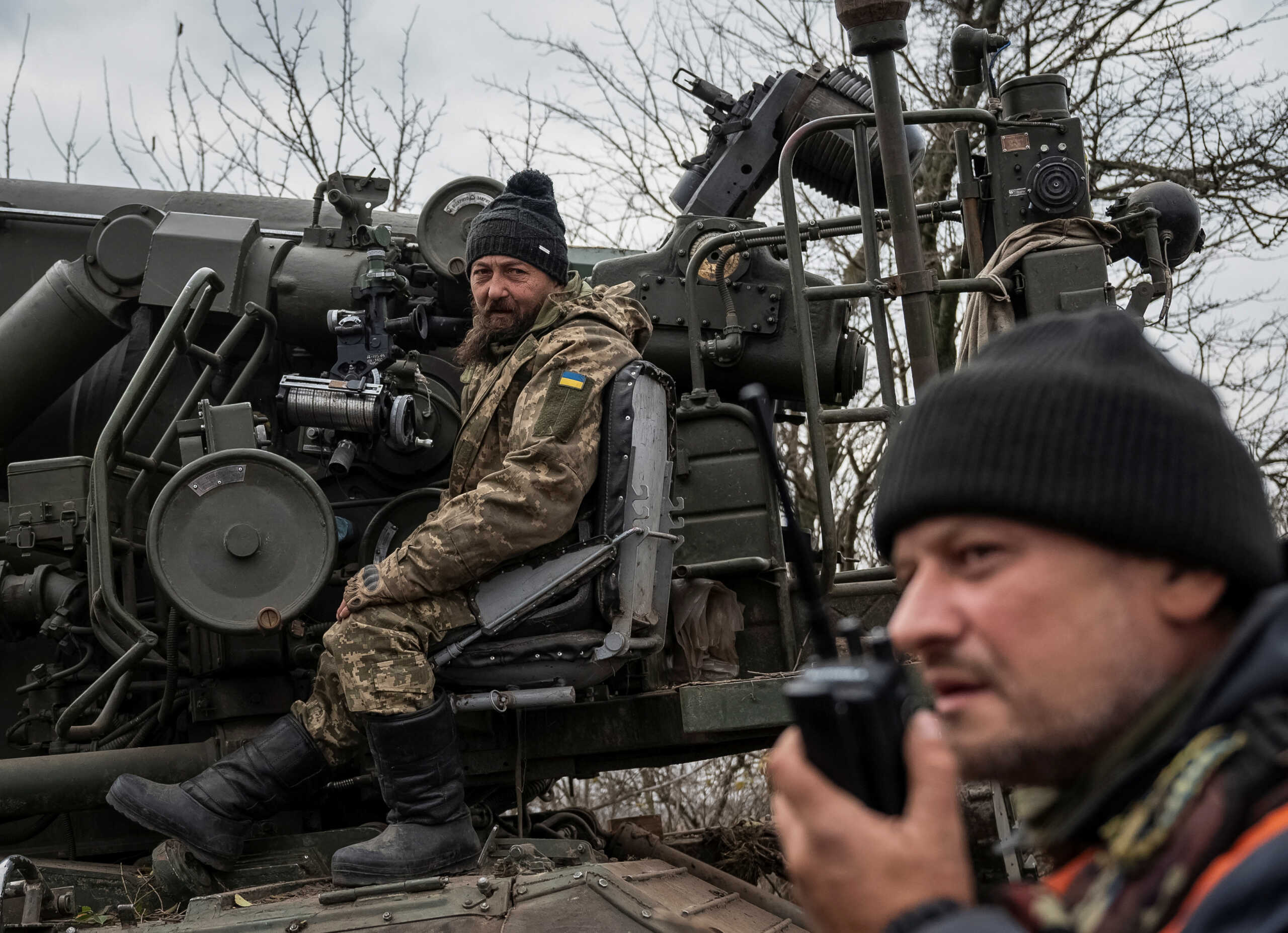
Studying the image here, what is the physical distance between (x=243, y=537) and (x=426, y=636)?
2.44 feet

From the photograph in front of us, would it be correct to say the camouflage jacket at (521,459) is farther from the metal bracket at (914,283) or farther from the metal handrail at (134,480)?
the metal handrail at (134,480)

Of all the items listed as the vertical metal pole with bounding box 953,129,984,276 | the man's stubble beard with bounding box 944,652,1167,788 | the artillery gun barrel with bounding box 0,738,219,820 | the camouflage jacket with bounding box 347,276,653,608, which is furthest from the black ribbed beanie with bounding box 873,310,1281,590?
the artillery gun barrel with bounding box 0,738,219,820

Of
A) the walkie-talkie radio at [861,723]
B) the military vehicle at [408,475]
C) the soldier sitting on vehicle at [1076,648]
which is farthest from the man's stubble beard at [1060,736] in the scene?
the military vehicle at [408,475]

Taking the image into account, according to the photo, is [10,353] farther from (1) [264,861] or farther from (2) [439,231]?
(1) [264,861]

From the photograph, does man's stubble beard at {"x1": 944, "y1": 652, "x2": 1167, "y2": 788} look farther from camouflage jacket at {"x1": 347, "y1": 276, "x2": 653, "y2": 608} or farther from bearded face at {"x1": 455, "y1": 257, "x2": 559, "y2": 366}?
bearded face at {"x1": 455, "y1": 257, "x2": 559, "y2": 366}

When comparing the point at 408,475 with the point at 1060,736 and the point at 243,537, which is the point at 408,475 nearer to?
the point at 243,537

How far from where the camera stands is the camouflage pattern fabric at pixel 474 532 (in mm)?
3506

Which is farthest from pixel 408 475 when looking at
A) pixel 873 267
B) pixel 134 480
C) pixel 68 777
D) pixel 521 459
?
pixel 873 267

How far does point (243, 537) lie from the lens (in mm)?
3955

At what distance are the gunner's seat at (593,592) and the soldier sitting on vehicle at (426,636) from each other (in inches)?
2.4

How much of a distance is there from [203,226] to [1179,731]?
4.31 m

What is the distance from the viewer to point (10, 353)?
4.75 metres

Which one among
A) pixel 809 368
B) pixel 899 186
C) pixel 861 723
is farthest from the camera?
pixel 809 368

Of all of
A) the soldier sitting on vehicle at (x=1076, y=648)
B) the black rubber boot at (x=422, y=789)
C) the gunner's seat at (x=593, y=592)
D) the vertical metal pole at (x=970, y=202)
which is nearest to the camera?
the soldier sitting on vehicle at (x=1076, y=648)
